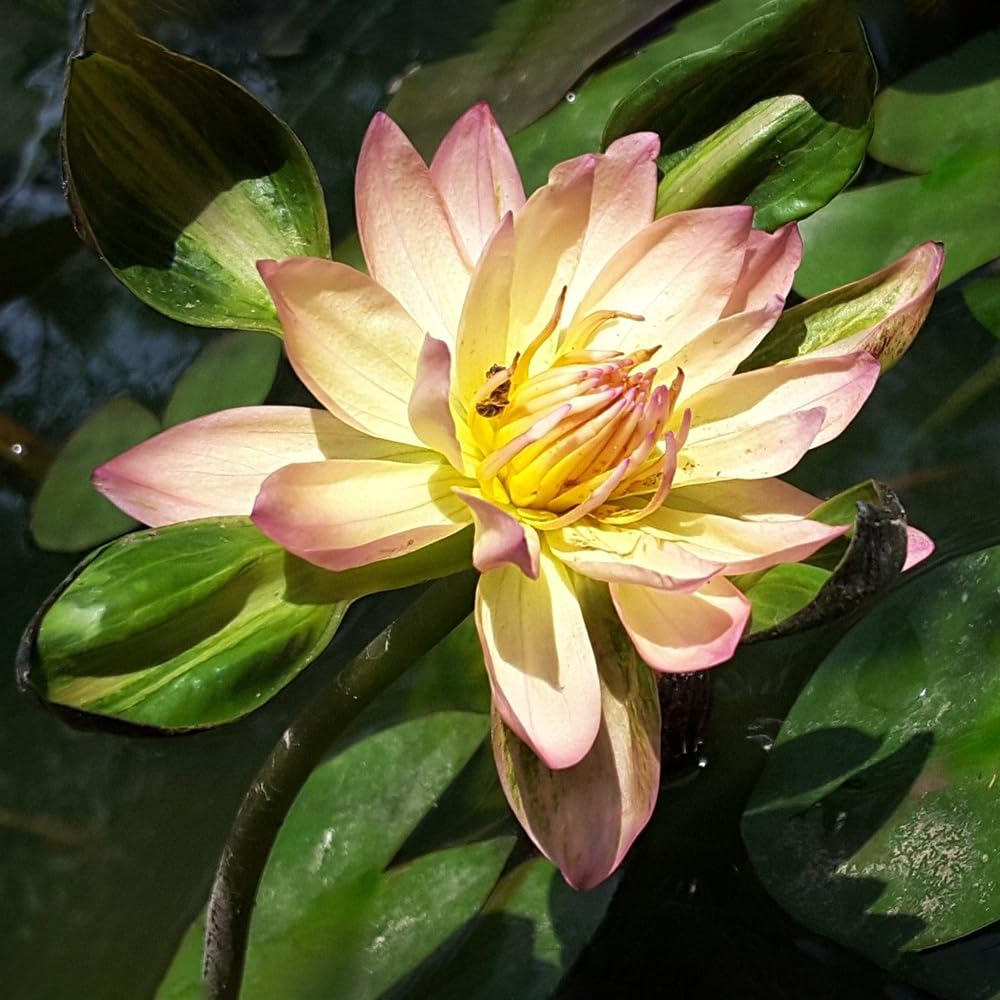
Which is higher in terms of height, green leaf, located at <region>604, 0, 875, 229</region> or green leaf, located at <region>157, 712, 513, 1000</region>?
green leaf, located at <region>604, 0, 875, 229</region>

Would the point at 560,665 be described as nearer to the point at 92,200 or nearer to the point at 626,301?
the point at 626,301

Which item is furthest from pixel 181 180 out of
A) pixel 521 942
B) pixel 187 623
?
pixel 521 942

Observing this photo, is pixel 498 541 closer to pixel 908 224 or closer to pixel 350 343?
pixel 350 343

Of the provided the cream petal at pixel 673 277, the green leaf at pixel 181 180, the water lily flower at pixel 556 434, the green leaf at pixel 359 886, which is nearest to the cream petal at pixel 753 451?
the water lily flower at pixel 556 434

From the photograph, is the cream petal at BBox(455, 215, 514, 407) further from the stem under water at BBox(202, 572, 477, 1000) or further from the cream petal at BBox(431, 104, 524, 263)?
the stem under water at BBox(202, 572, 477, 1000)

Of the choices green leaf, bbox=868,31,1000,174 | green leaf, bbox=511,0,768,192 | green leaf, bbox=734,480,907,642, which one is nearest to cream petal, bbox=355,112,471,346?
green leaf, bbox=734,480,907,642

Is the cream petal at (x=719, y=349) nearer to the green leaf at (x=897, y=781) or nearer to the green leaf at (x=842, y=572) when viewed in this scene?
the green leaf at (x=842, y=572)

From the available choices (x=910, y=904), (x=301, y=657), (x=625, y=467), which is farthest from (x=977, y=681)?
(x=301, y=657)
